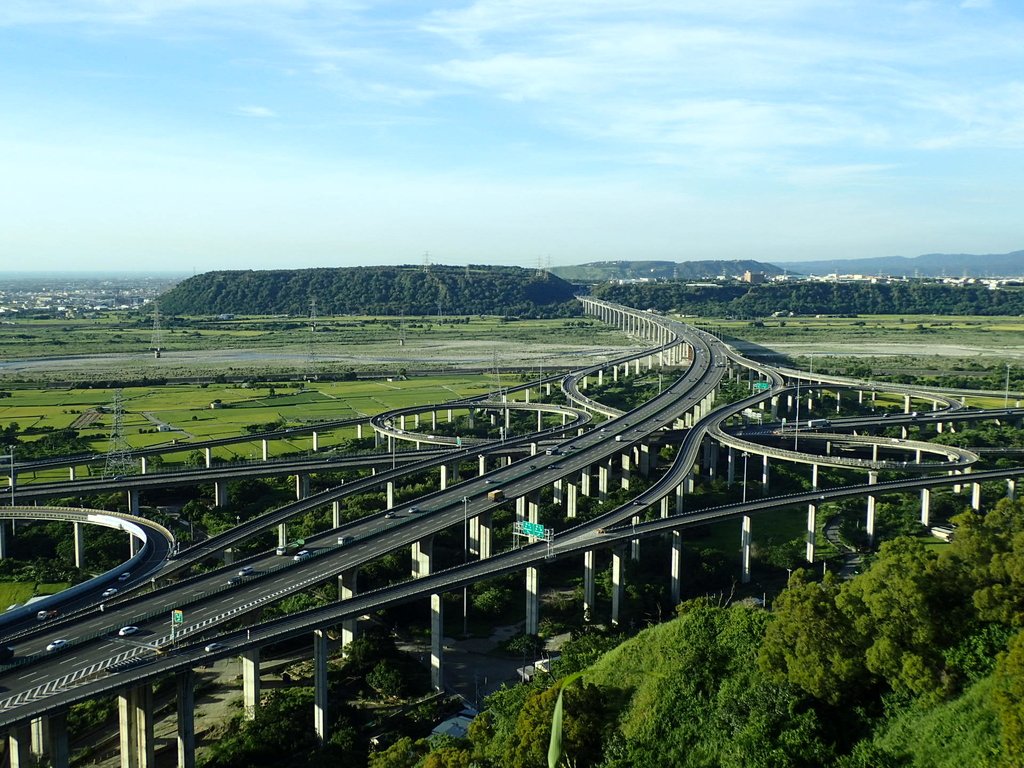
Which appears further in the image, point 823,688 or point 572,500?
point 572,500

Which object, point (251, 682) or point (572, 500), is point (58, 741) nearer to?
point (251, 682)

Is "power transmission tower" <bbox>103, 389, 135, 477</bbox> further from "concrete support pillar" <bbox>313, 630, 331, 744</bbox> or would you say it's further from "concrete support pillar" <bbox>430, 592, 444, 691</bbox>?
"concrete support pillar" <bbox>313, 630, 331, 744</bbox>

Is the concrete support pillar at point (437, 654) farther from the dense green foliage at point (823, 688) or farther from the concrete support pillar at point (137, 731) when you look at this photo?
the concrete support pillar at point (137, 731)

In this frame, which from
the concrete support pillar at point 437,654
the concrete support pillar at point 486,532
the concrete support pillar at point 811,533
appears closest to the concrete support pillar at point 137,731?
the concrete support pillar at point 437,654

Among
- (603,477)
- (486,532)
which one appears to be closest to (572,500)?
(603,477)

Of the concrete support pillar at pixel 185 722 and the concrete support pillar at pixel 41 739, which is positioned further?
the concrete support pillar at pixel 41 739

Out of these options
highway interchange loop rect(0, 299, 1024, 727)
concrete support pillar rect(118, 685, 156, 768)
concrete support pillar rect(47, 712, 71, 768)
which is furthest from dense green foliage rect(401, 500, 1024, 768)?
concrete support pillar rect(47, 712, 71, 768)
